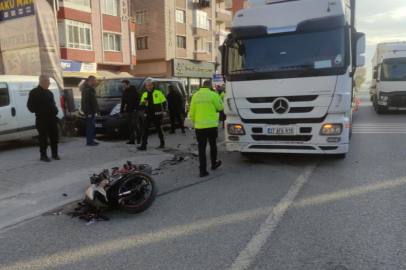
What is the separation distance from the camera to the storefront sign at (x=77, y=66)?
24.7 meters

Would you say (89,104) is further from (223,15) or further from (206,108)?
(223,15)

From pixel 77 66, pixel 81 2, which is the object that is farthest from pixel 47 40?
pixel 81 2

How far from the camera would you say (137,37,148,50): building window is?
3691 cm

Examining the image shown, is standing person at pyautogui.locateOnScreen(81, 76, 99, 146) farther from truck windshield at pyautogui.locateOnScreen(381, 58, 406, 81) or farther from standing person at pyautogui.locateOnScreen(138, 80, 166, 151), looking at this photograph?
truck windshield at pyautogui.locateOnScreen(381, 58, 406, 81)

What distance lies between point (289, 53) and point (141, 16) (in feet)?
109

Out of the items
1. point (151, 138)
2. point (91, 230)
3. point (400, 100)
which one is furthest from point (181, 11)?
point (91, 230)

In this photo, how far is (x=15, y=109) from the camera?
849 cm

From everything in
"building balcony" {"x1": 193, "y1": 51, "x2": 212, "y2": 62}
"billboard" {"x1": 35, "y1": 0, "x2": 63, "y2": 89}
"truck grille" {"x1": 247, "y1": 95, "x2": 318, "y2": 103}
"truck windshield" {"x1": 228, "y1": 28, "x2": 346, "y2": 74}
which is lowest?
"truck grille" {"x1": 247, "y1": 95, "x2": 318, "y2": 103}

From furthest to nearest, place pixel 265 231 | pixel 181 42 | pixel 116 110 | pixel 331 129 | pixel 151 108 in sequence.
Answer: pixel 181 42
pixel 116 110
pixel 151 108
pixel 331 129
pixel 265 231

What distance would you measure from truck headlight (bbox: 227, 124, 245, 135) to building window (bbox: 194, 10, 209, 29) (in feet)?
115

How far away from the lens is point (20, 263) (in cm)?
333

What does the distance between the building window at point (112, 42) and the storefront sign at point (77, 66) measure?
2.63m

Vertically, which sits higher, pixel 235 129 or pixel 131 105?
pixel 131 105

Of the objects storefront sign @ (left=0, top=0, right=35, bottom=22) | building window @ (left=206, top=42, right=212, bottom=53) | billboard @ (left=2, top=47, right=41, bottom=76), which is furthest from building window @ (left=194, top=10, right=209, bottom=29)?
billboard @ (left=2, top=47, right=41, bottom=76)
